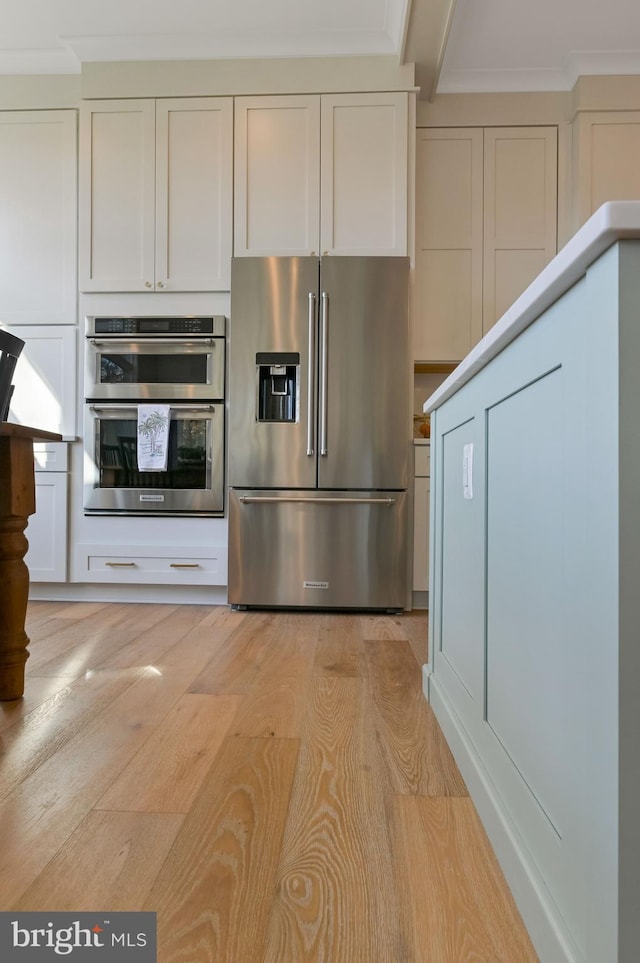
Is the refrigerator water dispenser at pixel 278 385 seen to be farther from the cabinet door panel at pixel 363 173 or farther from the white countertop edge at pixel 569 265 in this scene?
the white countertop edge at pixel 569 265

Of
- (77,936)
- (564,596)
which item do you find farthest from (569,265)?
(77,936)

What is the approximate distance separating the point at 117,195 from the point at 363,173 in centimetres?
122

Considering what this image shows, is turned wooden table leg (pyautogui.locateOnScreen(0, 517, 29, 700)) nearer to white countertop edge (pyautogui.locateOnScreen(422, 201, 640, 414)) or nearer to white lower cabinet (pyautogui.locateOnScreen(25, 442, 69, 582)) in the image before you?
white countertop edge (pyautogui.locateOnScreen(422, 201, 640, 414))

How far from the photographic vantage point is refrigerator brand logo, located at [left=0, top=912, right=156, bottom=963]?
722 millimetres

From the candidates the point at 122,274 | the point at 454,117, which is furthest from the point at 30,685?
the point at 454,117

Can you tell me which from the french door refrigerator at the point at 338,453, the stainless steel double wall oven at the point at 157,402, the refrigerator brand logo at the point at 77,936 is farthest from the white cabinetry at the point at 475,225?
the refrigerator brand logo at the point at 77,936

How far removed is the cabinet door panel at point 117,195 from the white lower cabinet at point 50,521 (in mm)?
879

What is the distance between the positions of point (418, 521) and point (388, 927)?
2.18m

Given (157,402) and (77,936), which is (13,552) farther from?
(157,402)

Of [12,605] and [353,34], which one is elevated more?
[353,34]

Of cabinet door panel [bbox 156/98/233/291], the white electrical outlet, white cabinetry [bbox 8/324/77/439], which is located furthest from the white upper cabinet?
the white electrical outlet

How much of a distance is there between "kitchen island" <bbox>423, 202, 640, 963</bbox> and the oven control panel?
2.06 metres

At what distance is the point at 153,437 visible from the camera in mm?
2928

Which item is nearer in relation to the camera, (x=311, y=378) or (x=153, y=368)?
(x=311, y=378)
